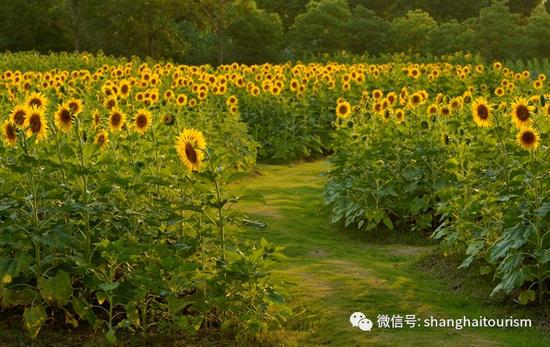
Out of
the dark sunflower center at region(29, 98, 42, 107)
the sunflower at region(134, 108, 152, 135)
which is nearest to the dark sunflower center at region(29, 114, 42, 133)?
the dark sunflower center at region(29, 98, 42, 107)

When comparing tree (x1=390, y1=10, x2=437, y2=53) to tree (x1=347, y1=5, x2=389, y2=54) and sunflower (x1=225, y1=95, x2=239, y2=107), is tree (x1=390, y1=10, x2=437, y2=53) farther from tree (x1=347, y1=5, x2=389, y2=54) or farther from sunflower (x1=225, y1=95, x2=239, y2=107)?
sunflower (x1=225, y1=95, x2=239, y2=107)

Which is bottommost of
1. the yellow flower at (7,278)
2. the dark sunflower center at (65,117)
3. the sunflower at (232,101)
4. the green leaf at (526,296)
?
the green leaf at (526,296)

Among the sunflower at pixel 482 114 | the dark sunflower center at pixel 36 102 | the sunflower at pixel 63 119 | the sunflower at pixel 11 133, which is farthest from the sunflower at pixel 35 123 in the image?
the sunflower at pixel 482 114

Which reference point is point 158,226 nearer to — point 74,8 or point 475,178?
point 475,178

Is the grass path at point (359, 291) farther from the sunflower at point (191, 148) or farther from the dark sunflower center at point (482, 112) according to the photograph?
the dark sunflower center at point (482, 112)

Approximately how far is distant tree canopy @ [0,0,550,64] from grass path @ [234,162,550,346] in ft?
74.9

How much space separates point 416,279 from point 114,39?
29846mm

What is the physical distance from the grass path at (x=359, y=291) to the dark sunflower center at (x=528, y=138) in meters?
1.29

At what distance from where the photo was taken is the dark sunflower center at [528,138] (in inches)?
265

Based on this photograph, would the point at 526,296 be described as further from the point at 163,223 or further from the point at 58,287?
the point at 58,287

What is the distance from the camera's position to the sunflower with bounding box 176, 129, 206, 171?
6.20 metres

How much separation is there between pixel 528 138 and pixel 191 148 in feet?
8.41

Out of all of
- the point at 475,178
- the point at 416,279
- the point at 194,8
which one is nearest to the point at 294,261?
the point at 416,279

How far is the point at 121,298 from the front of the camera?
615 cm
